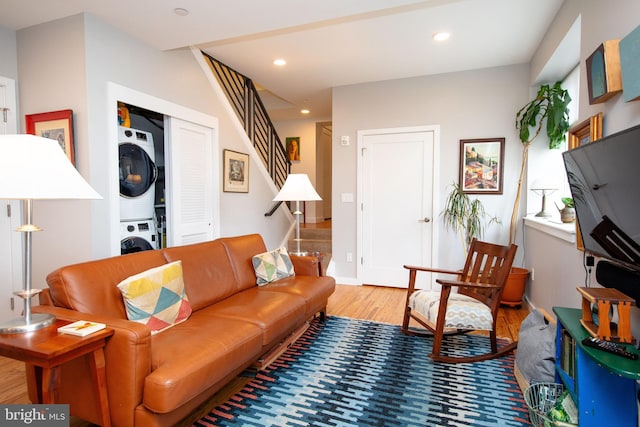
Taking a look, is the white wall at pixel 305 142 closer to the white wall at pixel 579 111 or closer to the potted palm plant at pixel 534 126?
the potted palm plant at pixel 534 126

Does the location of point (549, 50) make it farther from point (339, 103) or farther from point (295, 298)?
point (295, 298)

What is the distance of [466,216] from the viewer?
13.3 feet

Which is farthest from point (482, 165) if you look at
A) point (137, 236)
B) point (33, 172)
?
point (33, 172)

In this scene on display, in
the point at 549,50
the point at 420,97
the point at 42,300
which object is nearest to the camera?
the point at 42,300

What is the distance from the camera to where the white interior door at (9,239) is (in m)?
2.75

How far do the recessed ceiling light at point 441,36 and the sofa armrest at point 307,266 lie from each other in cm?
238

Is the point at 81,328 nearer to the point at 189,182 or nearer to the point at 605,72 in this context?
the point at 189,182

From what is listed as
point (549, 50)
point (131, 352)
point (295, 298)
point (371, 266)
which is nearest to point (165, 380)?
point (131, 352)

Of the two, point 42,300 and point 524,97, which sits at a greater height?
point 524,97

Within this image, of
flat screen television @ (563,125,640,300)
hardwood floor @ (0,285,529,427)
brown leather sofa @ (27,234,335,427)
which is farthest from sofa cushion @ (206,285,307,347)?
flat screen television @ (563,125,640,300)

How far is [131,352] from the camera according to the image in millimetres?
1444

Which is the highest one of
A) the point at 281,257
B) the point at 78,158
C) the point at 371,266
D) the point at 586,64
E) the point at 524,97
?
the point at 524,97

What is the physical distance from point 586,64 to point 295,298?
7.94 feet

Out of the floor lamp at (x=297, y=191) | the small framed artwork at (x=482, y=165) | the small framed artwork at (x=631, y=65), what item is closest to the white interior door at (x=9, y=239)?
the floor lamp at (x=297, y=191)
